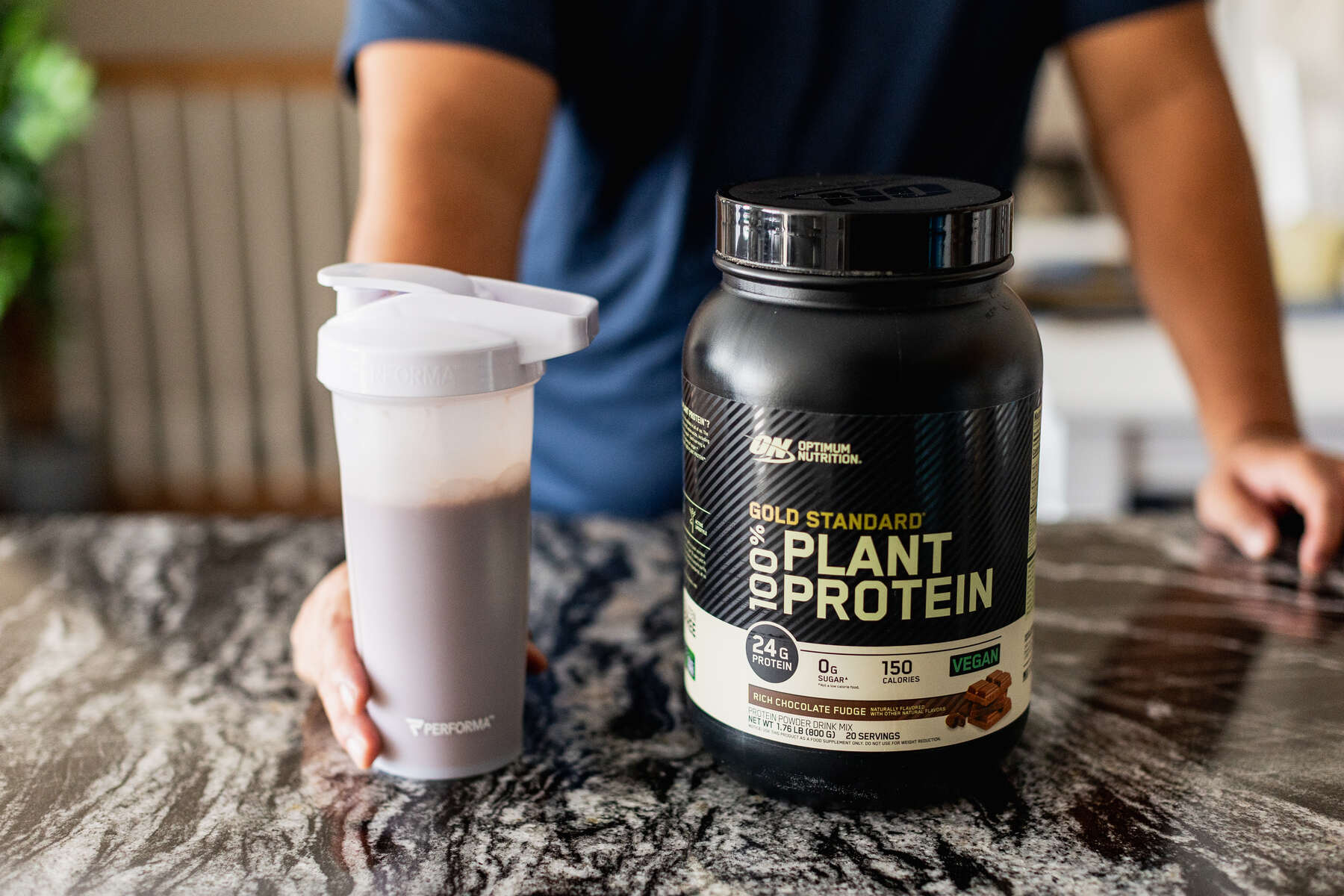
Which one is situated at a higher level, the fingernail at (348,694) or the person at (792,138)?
the person at (792,138)

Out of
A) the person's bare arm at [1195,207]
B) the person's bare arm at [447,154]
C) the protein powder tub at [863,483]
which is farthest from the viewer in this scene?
the person's bare arm at [1195,207]

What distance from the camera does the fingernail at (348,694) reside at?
603 mm

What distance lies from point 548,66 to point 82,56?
8.03 feet

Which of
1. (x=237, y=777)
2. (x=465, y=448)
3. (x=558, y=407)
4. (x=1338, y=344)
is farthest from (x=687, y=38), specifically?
(x=1338, y=344)

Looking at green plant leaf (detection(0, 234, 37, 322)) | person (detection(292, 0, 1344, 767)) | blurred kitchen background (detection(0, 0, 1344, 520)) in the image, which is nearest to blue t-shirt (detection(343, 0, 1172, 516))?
person (detection(292, 0, 1344, 767))

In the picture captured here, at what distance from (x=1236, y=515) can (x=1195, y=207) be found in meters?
0.30

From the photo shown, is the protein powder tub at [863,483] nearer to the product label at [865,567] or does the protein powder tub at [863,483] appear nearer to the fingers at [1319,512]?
the product label at [865,567]

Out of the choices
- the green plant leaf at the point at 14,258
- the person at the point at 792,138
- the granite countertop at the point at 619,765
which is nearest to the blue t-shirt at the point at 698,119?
the person at the point at 792,138

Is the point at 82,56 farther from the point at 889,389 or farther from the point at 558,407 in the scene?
the point at 889,389

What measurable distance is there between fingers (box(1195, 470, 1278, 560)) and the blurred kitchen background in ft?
4.56

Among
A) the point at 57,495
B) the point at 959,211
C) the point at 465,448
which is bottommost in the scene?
the point at 57,495

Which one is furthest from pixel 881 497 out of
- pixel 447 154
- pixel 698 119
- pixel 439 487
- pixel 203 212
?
pixel 203 212

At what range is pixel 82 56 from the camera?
295 cm

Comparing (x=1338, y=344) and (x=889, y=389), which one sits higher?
(x=889, y=389)
